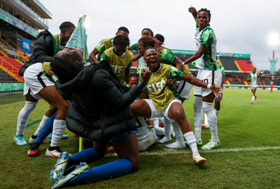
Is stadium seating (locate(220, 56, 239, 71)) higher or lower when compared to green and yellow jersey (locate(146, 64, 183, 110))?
higher

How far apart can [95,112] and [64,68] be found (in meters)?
0.53

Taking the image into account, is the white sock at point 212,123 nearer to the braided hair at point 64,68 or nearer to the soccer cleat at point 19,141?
the braided hair at point 64,68

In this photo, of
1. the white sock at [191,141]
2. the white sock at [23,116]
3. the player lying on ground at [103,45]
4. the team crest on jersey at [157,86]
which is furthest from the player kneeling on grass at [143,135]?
the white sock at [23,116]

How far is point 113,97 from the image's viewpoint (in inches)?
71.2

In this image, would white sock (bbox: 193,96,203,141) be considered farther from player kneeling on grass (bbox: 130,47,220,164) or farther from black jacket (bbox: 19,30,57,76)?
black jacket (bbox: 19,30,57,76)

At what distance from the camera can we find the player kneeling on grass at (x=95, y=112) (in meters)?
1.78

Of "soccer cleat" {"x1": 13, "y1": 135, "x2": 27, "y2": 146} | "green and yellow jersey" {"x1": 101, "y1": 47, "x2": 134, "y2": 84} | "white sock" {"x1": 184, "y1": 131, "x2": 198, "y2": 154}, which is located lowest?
"soccer cleat" {"x1": 13, "y1": 135, "x2": 27, "y2": 146}

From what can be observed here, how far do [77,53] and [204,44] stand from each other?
2.15m

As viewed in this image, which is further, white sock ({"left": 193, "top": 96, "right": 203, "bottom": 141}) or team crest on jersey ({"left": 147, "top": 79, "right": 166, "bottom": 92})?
white sock ({"left": 193, "top": 96, "right": 203, "bottom": 141})

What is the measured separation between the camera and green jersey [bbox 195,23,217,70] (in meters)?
3.19

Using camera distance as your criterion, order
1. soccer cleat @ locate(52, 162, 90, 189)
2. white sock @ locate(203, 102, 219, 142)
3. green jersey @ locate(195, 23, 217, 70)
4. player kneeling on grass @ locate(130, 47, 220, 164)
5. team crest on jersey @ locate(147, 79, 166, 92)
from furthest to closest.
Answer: green jersey @ locate(195, 23, 217, 70) < white sock @ locate(203, 102, 219, 142) < team crest on jersey @ locate(147, 79, 166, 92) < player kneeling on grass @ locate(130, 47, 220, 164) < soccer cleat @ locate(52, 162, 90, 189)

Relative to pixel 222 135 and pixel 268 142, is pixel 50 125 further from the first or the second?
pixel 268 142

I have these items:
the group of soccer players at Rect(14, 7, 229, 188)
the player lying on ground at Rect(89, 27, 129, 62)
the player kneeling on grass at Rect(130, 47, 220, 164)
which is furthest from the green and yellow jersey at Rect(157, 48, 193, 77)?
the player lying on ground at Rect(89, 27, 129, 62)

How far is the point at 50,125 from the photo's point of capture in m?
2.93
